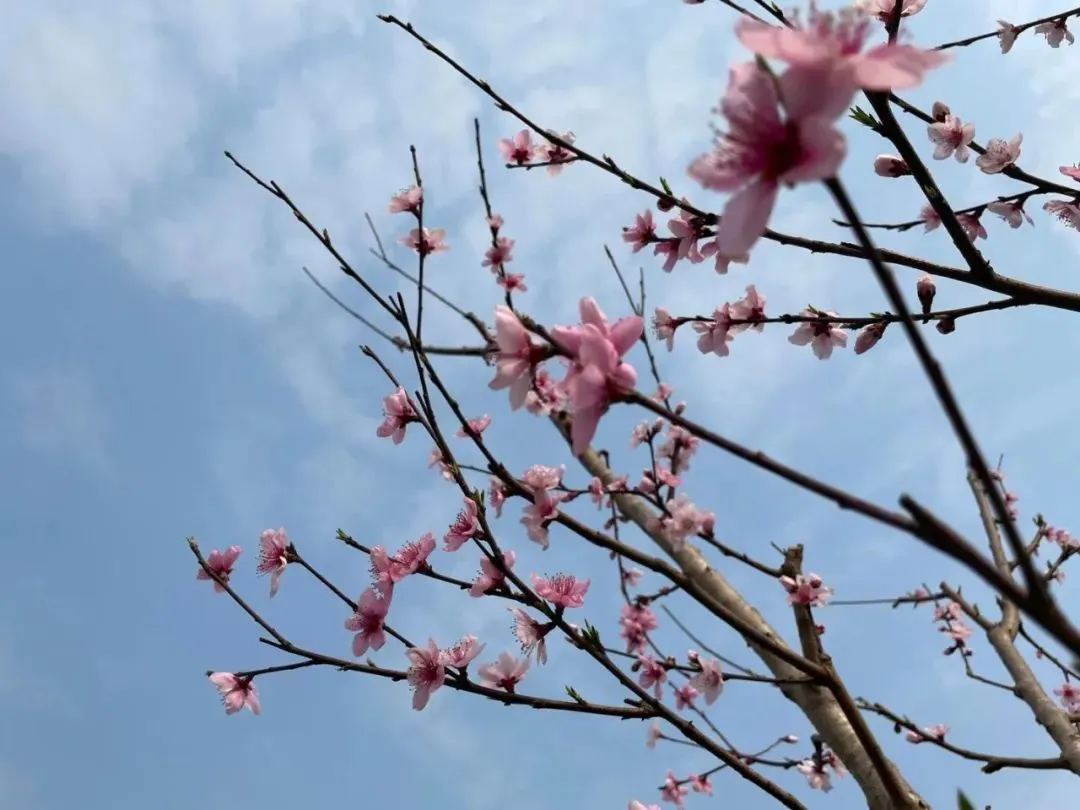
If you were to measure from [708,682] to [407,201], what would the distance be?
94.7 inches

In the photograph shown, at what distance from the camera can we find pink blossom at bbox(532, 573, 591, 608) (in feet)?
8.07

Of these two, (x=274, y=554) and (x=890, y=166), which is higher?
(x=890, y=166)

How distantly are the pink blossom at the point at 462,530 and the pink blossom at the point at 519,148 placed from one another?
7.35 feet

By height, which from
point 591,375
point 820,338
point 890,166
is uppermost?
point 890,166

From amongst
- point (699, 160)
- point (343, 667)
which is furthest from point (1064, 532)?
point (699, 160)

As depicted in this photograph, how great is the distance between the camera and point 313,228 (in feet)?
8.29

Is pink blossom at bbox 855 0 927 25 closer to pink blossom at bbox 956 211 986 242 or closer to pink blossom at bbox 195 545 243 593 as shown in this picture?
pink blossom at bbox 956 211 986 242

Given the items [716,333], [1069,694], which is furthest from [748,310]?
[1069,694]

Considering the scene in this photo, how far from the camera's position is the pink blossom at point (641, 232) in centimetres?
311

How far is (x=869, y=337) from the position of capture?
8.93 feet

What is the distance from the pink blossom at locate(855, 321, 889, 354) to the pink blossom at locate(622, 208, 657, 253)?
3.02 ft

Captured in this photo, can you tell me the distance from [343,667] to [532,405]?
985 mm

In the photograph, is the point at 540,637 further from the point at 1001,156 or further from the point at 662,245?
the point at 1001,156

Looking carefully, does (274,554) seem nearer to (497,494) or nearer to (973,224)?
(497,494)
